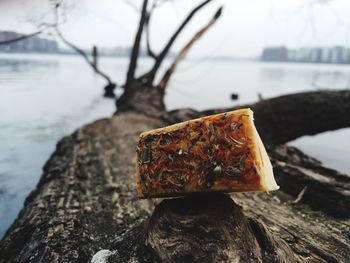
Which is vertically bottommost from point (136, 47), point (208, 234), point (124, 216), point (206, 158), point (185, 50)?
point (124, 216)

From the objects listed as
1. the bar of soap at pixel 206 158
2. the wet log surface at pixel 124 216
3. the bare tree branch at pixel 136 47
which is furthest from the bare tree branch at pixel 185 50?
the bar of soap at pixel 206 158

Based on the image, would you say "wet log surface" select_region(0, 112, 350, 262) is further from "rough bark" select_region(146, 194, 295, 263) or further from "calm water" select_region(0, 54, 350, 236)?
"calm water" select_region(0, 54, 350, 236)

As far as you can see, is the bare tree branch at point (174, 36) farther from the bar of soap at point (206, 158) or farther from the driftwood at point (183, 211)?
the bar of soap at point (206, 158)

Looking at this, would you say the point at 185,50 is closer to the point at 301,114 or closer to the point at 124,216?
the point at 301,114

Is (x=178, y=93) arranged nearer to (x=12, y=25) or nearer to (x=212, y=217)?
(x=12, y=25)

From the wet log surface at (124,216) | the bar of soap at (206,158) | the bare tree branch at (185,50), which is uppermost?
the bare tree branch at (185,50)

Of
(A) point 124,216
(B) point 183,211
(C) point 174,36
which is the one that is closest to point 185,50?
(C) point 174,36

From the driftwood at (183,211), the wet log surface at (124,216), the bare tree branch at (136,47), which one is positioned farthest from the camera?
the bare tree branch at (136,47)
